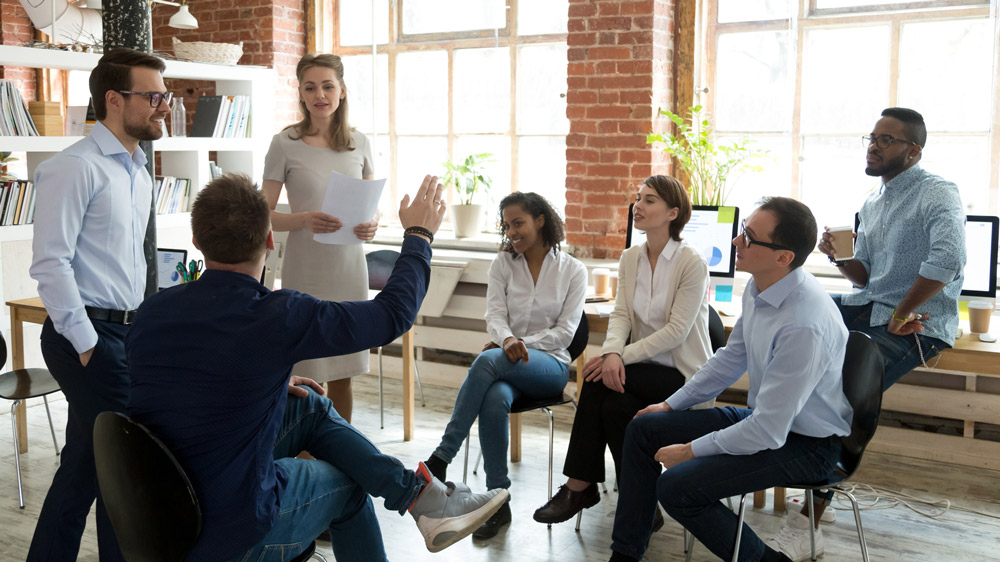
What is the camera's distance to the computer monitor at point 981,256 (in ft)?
11.1

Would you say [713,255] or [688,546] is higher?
[713,255]

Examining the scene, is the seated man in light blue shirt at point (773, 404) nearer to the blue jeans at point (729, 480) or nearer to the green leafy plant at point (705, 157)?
the blue jeans at point (729, 480)

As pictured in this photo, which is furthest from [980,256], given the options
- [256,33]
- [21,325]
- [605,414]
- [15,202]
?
[15,202]

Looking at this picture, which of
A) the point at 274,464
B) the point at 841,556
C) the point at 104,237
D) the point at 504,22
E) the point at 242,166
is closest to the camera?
the point at 274,464

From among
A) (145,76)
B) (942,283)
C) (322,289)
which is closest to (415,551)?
(322,289)

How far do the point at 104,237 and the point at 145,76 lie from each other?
0.46m

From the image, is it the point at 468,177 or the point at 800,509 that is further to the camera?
the point at 468,177

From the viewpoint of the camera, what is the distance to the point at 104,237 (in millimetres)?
2367

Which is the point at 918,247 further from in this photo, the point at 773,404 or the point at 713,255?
the point at 773,404

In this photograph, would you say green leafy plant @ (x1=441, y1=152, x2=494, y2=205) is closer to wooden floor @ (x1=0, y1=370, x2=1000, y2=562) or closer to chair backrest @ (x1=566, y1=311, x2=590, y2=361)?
wooden floor @ (x1=0, y1=370, x2=1000, y2=562)

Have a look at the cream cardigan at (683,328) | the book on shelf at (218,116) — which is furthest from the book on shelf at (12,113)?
the cream cardigan at (683,328)

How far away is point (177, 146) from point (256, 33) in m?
1.08

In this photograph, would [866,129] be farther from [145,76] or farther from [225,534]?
[225,534]

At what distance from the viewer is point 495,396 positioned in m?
3.05
